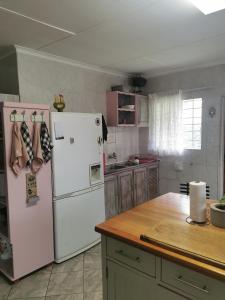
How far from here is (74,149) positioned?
2.79 metres

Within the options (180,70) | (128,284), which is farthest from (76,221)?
(180,70)

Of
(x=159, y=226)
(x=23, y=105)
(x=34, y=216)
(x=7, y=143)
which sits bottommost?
(x=34, y=216)

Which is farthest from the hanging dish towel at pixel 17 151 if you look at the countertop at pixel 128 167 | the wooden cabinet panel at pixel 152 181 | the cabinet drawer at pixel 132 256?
the wooden cabinet panel at pixel 152 181

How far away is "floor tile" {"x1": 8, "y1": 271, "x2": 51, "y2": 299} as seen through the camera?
2.25m

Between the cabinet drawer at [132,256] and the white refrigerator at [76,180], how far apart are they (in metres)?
1.26

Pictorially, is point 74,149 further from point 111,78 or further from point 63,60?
point 111,78

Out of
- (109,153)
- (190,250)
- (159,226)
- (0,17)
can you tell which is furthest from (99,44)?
(190,250)

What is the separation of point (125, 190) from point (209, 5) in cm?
265

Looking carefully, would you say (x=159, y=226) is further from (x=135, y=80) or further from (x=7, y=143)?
(x=135, y=80)

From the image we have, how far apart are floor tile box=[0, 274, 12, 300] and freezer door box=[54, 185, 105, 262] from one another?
53cm

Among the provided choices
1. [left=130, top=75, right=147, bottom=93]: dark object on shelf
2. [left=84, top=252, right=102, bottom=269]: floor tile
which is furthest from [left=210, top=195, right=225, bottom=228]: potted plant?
[left=130, top=75, right=147, bottom=93]: dark object on shelf

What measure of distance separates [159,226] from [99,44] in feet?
7.04

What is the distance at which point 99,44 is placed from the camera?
9.12 ft

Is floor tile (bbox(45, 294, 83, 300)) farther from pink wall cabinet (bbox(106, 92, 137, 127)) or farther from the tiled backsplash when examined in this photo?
pink wall cabinet (bbox(106, 92, 137, 127))
